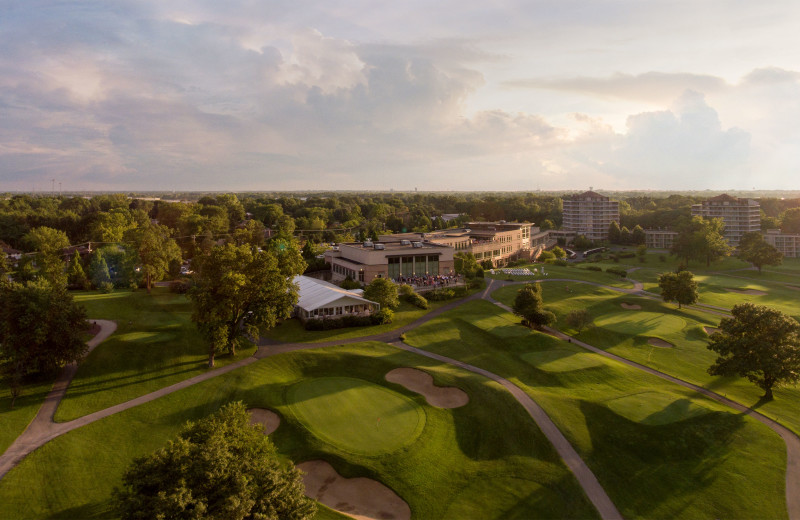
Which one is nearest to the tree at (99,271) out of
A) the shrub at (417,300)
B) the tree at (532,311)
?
the shrub at (417,300)

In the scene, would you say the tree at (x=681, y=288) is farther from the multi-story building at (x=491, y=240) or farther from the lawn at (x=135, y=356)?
the lawn at (x=135, y=356)

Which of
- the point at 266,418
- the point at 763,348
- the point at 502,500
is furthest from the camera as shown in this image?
the point at 763,348

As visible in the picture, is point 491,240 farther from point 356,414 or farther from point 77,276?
point 77,276

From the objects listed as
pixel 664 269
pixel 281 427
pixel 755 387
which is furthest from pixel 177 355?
pixel 664 269

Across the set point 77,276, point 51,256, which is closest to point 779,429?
point 77,276

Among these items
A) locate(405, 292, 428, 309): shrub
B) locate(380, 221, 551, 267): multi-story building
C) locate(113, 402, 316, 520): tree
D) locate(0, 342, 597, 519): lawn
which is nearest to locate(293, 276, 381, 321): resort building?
locate(405, 292, 428, 309): shrub

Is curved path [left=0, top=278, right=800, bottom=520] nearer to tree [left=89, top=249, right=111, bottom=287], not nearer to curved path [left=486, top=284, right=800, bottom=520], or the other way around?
curved path [left=486, top=284, right=800, bottom=520]
